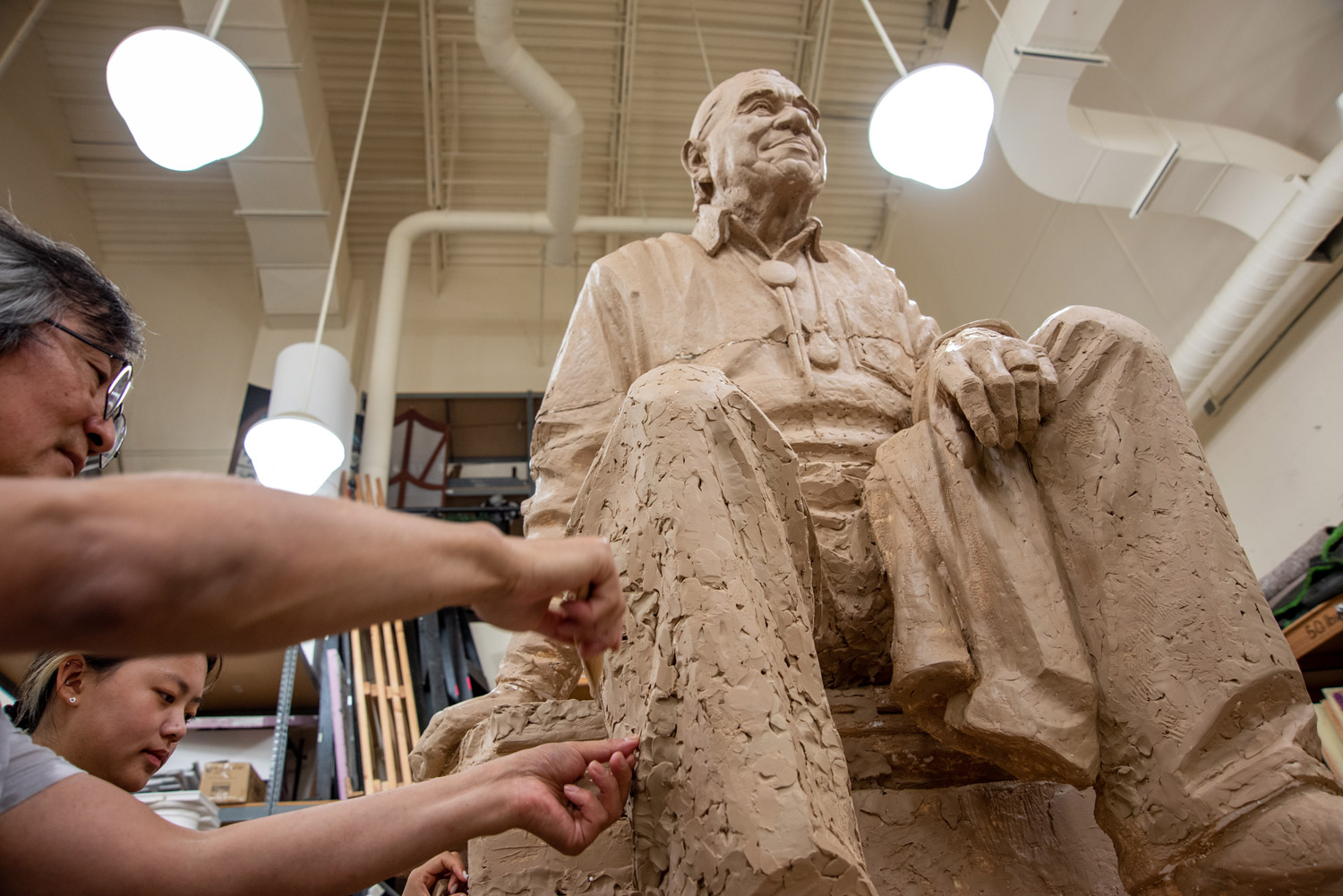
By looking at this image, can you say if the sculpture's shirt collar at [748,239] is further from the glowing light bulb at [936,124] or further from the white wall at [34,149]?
the white wall at [34,149]

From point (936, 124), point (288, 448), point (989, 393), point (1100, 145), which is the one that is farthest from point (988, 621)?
point (1100, 145)

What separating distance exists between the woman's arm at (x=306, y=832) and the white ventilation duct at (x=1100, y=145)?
3.75 metres

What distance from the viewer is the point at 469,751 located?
1333 mm

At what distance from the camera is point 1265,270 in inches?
141

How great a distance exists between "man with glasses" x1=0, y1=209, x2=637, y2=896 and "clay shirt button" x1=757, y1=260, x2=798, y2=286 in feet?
4.29

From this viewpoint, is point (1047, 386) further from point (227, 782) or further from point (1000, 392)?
point (227, 782)

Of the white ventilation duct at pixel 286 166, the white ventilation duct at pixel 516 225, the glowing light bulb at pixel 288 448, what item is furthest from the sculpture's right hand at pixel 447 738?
the white ventilation duct at pixel 286 166

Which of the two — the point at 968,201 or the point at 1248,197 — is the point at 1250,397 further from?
the point at 968,201

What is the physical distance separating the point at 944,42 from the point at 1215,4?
216 centimetres

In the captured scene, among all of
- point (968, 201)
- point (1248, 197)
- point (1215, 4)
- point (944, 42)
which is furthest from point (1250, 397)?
point (944, 42)

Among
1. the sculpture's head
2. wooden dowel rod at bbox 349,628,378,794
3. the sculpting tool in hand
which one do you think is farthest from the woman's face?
wooden dowel rod at bbox 349,628,378,794

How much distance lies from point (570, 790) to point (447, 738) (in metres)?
0.44

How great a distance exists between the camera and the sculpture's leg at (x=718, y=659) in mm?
828

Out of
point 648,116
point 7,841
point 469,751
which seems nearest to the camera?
point 7,841
